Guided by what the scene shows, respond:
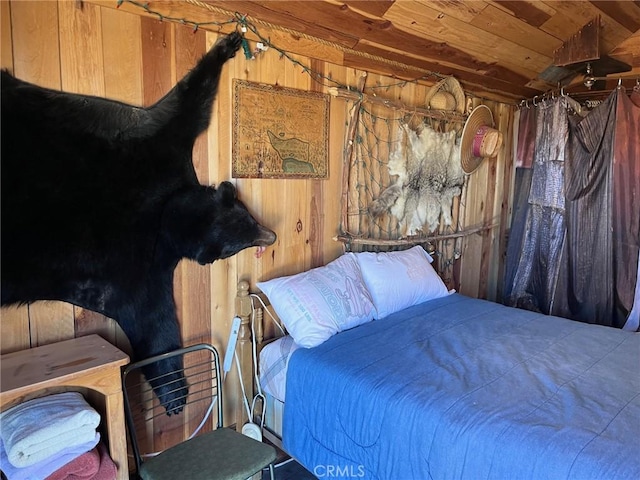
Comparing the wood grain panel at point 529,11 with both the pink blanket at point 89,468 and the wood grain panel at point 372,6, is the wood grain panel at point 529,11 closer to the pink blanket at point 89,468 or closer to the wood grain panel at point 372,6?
the wood grain panel at point 372,6

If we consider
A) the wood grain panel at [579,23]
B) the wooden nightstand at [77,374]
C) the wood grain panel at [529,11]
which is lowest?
the wooden nightstand at [77,374]

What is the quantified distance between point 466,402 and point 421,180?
1709 mm

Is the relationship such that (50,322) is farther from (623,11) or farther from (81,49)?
(623,11)

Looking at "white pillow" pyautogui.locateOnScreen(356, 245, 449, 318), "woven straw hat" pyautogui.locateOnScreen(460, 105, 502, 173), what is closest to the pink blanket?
"white pillow" pyautogui.locateOnScreen(356, 245, 449, 318)

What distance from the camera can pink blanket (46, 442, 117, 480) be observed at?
4.18ft

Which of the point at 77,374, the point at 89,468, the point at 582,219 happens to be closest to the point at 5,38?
the point at 77,374

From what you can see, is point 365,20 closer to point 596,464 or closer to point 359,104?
point 359,104

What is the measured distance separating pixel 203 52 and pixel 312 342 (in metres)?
1.31

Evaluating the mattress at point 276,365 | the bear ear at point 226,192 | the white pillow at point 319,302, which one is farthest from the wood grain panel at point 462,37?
the mattress at point 276,365

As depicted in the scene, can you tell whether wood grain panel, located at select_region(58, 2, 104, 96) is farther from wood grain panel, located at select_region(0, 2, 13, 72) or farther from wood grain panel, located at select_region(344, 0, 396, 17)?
wood grain panel, located at select_region(344, 0, 396, 17)

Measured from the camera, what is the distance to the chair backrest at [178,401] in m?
1.80

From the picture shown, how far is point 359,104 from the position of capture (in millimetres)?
2459

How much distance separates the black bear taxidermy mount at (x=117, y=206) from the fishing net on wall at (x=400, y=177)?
0.79 meters

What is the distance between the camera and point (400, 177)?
109 inches
